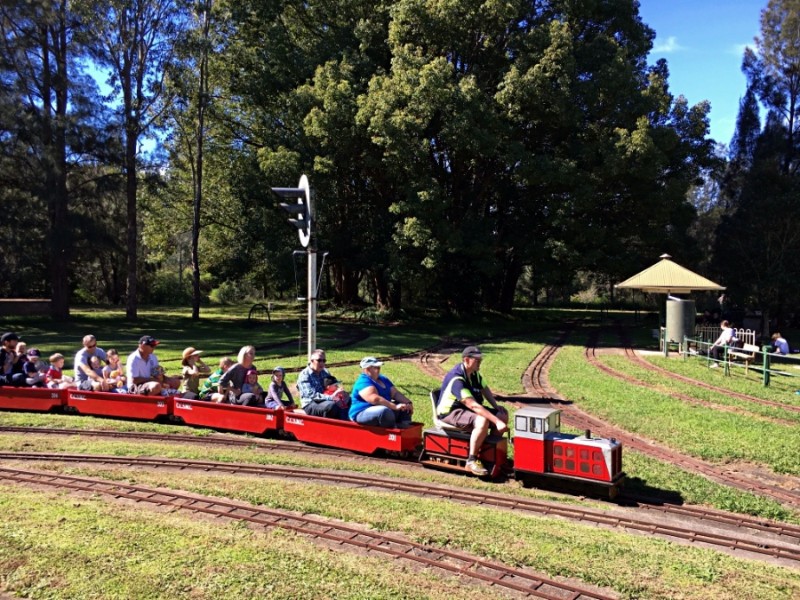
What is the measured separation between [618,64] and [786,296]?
16.0 m

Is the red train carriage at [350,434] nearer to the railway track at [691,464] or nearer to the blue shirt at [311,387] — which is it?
the blue shirt at [311,387]

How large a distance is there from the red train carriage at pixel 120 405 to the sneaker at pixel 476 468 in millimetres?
5957

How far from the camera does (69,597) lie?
15.0ft

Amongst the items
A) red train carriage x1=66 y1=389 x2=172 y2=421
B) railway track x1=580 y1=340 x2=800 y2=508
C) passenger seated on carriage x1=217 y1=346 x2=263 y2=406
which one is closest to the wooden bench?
railway track x1=580 y1=340 x2=800 y2=508

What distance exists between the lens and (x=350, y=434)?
9094mm

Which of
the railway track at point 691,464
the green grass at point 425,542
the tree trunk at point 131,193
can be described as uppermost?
the tree trunk at point 131,193

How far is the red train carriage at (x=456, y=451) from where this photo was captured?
795cm

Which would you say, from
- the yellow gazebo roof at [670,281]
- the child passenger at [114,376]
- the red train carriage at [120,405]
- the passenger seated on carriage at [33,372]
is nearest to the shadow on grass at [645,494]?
the red train carriage at [120,405]

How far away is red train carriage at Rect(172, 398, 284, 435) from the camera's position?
10.0 meters

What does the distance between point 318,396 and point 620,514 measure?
4837mm

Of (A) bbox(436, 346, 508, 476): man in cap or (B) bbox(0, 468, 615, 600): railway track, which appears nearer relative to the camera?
(B) bbox(0, 468, 615, 600): railway track

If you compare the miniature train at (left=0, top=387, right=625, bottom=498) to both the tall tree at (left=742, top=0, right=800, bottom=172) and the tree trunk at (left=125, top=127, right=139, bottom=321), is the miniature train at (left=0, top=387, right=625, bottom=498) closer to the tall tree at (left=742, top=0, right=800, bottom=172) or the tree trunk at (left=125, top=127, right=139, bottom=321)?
the tree trunk at (left=125, top=127, right=139, bottom=321)

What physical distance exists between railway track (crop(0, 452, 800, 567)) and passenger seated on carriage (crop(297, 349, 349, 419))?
1347 mm

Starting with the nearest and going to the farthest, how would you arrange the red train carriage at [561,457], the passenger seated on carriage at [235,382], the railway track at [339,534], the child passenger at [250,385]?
the railway track at [339,534] < the red train carriage at [561,457] < the passenger seated on carriage at [235,382] < the child passenger at [250,385]
